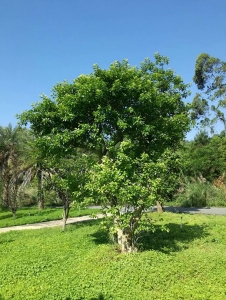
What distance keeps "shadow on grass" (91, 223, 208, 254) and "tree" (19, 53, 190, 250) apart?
109cm

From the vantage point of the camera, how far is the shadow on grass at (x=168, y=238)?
8.02m

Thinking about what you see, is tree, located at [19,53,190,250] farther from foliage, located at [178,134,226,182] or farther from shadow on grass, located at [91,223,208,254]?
foliage, located at [178,134,226,182]

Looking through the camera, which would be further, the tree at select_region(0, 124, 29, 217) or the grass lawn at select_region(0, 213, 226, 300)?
the tree at select_region(0, 124, 29, 217)

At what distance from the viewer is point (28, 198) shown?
24125mm

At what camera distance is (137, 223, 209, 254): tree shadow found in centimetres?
798

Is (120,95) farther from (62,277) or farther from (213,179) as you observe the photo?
(213,179)

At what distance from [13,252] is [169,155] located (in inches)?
216

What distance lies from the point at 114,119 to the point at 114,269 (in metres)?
3.80

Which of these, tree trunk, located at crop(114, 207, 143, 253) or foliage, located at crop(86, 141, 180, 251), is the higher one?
foliage, located at crop(86, 141, 180, 251)

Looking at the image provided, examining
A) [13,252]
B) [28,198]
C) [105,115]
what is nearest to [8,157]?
[28,198]

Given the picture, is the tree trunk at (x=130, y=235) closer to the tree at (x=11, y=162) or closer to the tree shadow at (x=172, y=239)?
the tree shadow at (x=172, y=239)

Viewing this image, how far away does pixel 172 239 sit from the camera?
9.09 metres

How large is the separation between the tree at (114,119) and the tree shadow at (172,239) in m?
1.05

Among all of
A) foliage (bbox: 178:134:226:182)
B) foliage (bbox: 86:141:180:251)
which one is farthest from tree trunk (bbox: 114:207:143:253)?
foliage (bbox: 178:134:226:182)
